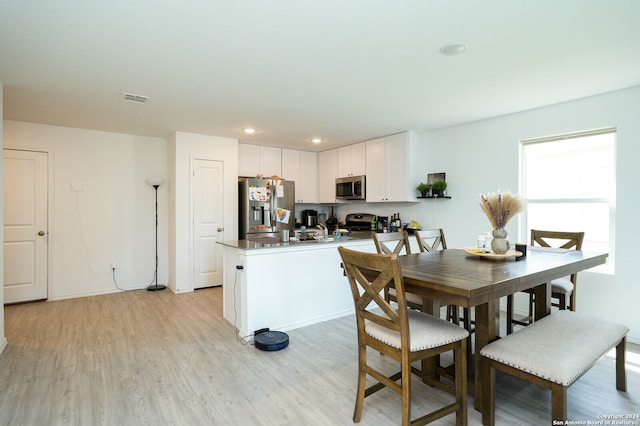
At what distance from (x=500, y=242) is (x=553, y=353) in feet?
3.18

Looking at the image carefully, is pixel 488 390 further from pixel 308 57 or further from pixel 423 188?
pixel 423 188

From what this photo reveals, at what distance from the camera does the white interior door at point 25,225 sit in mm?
4129

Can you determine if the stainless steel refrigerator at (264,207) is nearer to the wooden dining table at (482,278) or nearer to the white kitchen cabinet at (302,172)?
the white kitchen cabinet at (302,172)

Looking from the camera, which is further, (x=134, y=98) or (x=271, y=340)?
(x=134, y=98)

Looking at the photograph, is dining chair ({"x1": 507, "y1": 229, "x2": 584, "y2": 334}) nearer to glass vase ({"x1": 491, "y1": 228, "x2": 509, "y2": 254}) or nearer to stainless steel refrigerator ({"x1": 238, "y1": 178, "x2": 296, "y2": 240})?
glass vase ({"x1": 491, "y1": 228, "x2": 509, "y2": 254})

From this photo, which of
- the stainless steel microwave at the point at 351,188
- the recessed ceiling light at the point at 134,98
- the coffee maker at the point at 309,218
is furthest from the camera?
the coffee maker at the point at 309,218

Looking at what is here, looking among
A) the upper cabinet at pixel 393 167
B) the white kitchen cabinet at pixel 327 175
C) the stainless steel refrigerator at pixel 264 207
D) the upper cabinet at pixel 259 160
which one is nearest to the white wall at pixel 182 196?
the upper cabinet at pixel 259 160

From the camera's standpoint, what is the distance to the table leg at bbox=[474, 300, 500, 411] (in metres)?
1.89

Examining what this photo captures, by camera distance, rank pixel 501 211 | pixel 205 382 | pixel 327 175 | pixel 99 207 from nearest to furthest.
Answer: pixel 205 382, pixel 501 211, pixel 99 207, pixel 327 175

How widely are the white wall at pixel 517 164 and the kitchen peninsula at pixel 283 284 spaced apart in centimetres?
156

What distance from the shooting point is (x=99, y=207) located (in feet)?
15.4

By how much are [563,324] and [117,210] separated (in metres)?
5.30

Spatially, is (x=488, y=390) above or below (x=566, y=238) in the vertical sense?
below

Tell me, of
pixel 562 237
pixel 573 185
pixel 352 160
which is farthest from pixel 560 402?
pixel 352 160
